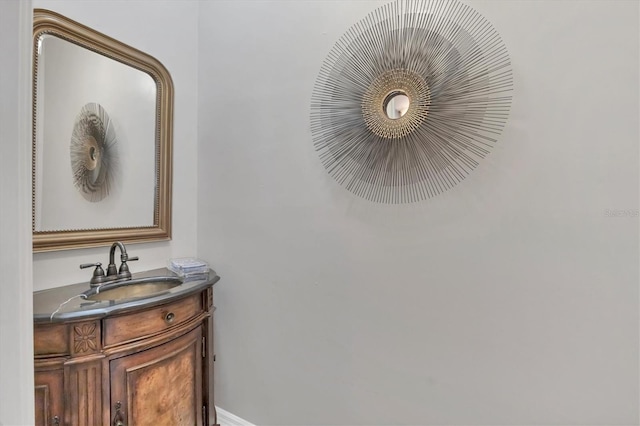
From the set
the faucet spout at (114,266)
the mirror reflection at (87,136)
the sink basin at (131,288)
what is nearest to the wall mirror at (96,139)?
the mirror reflection at (87,136)

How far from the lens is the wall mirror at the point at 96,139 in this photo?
49.1 inches

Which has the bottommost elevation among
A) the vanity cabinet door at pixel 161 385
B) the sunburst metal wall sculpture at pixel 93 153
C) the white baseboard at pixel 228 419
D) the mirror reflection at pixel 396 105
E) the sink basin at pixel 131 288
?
the white baseboard at pixel 228 419

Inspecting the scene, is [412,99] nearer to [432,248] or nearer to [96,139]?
[432,248]

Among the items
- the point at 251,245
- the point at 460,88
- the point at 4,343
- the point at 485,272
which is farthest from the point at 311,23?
the point at 4,343

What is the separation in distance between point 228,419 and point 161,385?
0.65 metres

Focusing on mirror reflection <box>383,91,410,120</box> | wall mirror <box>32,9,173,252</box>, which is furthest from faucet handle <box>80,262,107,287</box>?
mirror reflection <box>383,91,410,120</box>

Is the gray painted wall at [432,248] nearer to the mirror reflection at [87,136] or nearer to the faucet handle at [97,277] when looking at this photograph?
the mirror reflection at [87,136]

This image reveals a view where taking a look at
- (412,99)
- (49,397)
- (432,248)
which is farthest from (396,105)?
(49,397)

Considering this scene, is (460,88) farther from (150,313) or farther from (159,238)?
(159,238)

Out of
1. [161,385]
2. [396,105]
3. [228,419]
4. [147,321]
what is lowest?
[228,419]

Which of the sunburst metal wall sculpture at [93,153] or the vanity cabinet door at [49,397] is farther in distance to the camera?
the sunburst metal wall sculpture at [93,153]

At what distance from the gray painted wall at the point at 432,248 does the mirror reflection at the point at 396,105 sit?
0.36 metres

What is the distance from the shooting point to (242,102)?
5.28 feet

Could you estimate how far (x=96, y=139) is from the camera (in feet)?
4.70
